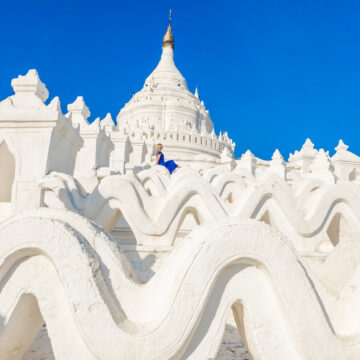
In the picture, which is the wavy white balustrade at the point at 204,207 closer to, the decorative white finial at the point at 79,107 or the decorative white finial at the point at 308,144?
the decorative white finial at the point at 79,107

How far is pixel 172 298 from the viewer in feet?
5.34

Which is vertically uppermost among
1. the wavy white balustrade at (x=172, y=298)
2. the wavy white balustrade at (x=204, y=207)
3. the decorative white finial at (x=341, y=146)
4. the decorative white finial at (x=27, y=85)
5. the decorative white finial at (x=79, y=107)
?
the decorative white finial at (x=79, y=107)

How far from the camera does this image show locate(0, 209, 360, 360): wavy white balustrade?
5.13 feet

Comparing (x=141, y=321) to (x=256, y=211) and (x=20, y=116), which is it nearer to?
(x=256, y=211)

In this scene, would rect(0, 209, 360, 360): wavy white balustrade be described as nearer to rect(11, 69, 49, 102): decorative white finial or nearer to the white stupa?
A: rect(11, 69, 49, 102): decorative white finial

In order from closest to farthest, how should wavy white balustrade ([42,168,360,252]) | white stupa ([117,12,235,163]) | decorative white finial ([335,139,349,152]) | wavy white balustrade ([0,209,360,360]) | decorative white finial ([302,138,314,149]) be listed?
wavy white balustrade ([0,209,360,360]) → wavy white balustrade ([42,168,360,252]) → decorative white finial ([335,139,349,152]) → decorative white finial ([302,138,314,149]) → white stupa ([117,12,235,163])

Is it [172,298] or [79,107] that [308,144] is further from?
[172,298]

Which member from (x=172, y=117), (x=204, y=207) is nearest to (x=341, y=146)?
(x=204, y=207)

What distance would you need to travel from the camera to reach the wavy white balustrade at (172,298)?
1564 mm

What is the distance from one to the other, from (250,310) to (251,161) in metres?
14.4

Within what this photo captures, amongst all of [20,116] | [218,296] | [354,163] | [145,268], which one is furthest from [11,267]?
[354,163]

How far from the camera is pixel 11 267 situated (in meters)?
1.70

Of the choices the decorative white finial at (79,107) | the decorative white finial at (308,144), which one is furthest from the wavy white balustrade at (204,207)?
the decorative white finial at (308,144)

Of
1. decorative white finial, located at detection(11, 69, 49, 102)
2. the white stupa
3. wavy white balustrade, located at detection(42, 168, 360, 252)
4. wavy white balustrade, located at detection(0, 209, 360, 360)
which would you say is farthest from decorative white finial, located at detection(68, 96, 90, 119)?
the white stupa
